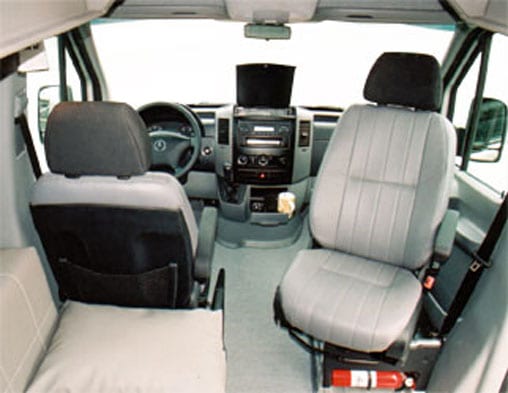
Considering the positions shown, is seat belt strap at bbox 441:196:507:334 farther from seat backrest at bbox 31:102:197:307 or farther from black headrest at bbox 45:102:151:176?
black headrest at bbox 45:102:151:176

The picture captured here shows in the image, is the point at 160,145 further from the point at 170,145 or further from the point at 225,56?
the point at 225,56

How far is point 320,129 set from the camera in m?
3.58

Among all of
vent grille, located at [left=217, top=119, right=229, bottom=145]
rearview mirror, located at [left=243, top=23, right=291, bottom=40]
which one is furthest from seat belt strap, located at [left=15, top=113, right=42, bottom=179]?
vent grille, located at [left=217, top=119, right=229, bottom=145]

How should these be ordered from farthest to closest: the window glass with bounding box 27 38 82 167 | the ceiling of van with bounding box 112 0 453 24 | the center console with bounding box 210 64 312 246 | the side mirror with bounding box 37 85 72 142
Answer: the center console with bounding box 210 64 312 246 < the side mirror with bounding box 37 85 72 142 < the window glass with bounding box 27 38 82 167 < the ceiling of van with bounding box 112 0 453 24

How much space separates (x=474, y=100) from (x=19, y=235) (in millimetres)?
2504

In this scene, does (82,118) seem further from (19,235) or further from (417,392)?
(417,392)

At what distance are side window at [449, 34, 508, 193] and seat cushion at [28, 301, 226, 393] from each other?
178cm

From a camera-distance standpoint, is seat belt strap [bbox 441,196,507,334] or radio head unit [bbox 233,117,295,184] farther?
radio head unit [bbox 233,117,295,184]

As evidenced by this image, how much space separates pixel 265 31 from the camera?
2713 millimetres

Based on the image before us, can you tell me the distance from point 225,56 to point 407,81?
7.89 ft

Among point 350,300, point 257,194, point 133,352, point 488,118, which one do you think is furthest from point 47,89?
point 488,118

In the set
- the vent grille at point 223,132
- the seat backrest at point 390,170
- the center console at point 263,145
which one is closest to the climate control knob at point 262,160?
the center console at point 263,145

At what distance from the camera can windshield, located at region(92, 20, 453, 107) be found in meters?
3.81

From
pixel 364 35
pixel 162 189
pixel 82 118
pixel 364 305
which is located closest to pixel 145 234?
pixel 162 189
